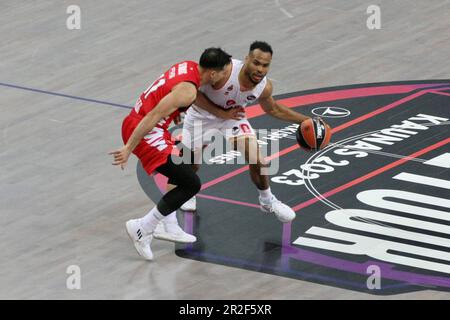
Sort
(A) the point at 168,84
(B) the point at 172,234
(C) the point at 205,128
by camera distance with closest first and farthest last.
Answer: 1. (A) the point at 168,84
2. (B) the point at 172,234
3. (C) the point at 205,128

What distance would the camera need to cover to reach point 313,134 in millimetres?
13102

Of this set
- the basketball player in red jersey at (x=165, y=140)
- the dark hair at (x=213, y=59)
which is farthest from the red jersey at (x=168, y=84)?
the dark hair at (x=213, y=59)

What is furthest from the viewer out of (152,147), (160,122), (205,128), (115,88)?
(115,88)

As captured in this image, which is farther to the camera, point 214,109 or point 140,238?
point 214,109

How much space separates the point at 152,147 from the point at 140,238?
0.89m

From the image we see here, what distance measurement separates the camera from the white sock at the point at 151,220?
12391 mm

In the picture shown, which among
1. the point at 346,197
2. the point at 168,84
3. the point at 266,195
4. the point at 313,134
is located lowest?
the point at 346,197

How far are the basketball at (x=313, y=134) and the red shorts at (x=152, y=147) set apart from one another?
1517 millimetres

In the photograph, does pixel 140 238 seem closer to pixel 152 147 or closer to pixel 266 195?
pixel 152 147

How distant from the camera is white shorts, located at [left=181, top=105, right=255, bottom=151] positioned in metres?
13.2

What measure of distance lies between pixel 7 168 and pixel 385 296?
5112mm

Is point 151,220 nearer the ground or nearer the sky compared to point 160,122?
nearer the ground

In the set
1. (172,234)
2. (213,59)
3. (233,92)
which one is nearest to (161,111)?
(213,59)
